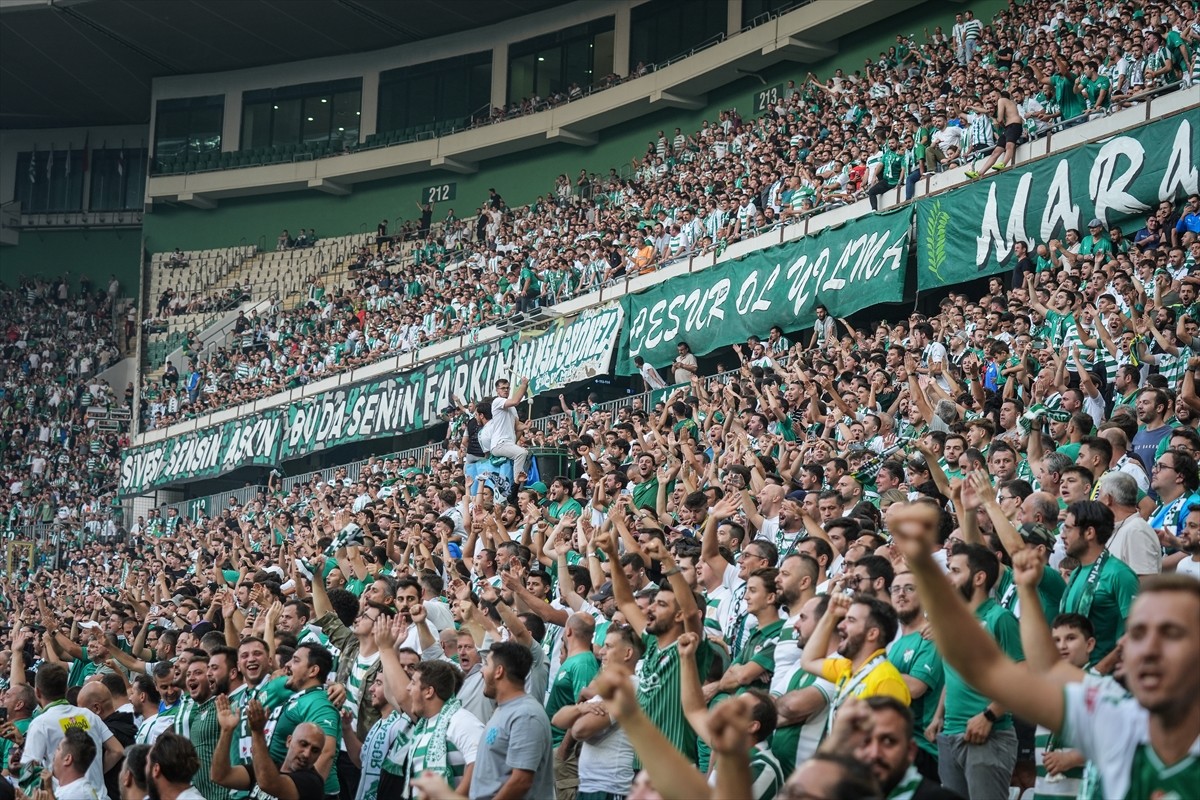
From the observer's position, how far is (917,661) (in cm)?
541

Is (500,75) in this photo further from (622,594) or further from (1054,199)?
(622,594)

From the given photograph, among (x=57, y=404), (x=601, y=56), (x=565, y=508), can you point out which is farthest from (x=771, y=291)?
(x=57, y=404)

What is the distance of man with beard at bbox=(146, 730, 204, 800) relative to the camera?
18.3ft

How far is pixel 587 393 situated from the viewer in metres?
22.3

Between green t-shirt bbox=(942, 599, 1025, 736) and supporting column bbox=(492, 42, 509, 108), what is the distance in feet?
105

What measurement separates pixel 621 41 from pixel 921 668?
29.1 meters

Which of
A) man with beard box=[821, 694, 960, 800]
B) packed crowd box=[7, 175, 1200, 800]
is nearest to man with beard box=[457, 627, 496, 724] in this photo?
packed crowd box=[7, 175, 1200, 800]

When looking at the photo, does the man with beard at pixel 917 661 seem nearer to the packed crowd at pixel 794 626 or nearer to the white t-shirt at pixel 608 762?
the packed crowd at pixel 794 626

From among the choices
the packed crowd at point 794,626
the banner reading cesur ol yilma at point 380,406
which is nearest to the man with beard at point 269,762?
the packed crowd at point 794,626

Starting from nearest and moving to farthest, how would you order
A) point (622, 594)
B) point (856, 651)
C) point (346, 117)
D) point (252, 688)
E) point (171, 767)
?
point (856, 651), point (171, 767), point (622, 594), point (252, 688), point (346, 117)

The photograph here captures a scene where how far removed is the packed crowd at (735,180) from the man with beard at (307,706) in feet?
36.2

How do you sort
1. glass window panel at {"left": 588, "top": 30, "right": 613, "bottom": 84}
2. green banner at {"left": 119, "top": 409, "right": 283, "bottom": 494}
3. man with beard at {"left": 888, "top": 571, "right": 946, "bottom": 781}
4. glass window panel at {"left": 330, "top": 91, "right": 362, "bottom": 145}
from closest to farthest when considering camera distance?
man with beard at {"left": 888, "top": 571, "right": 946, "bottom": 781} → green banner at {"left": 119, "top": 409, "right": 283, "bottom": 494} → glass window panel at {"left": 588, "top": 30, "right": 613, "bottom": 84} → glass window panel at {"left": 330, "top": 91, "right": 362, "bottom": 145}

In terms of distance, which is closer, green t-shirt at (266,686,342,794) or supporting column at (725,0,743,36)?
green t-shirt at (266,686,342,794)

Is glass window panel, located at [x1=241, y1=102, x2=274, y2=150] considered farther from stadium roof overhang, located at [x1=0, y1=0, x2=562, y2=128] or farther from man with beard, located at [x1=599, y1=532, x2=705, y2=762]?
→ man with beard, located at [x1=599, y1=532, x2=705, y2=762]
